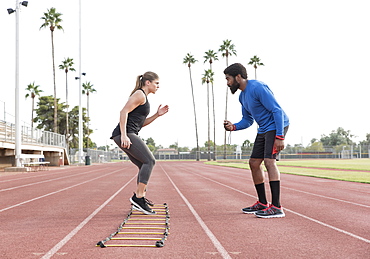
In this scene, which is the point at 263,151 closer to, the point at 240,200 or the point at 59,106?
the point at 240,200

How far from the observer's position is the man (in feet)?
18.5

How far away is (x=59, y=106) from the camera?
227 feet

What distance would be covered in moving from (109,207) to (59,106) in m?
65.7

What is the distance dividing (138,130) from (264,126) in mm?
1989

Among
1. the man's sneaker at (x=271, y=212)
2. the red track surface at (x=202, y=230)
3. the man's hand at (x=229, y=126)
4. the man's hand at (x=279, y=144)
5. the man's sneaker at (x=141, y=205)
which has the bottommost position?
the red track surface at (x=202, y=230)

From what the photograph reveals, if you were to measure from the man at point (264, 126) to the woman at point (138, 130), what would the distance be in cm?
131

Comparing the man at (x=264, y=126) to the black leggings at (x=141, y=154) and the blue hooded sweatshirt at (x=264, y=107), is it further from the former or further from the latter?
the black leggings at (x=141, y=154)

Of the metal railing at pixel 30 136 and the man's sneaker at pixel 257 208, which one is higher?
the metal railing at pixel 30 136

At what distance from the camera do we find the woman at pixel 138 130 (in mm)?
5754

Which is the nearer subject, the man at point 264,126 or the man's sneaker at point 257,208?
the man at point 264,126

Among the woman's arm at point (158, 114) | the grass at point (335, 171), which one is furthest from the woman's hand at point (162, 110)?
the grass at point (335, 171)

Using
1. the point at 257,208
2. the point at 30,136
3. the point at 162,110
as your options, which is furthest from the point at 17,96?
the point at 257,208

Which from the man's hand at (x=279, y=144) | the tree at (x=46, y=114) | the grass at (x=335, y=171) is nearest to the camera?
the man's hand at (x=279, y=144)

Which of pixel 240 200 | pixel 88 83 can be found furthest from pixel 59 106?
pixel 240 200
